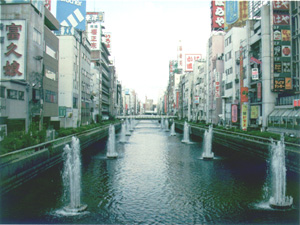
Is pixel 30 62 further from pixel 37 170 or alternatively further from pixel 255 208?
pixel 255 208

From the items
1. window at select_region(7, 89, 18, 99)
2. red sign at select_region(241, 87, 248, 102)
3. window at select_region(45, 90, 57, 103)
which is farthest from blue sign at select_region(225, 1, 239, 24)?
window at select_region(7, 89, 18, 99)

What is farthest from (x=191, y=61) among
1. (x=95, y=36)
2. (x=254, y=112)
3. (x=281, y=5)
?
(x=281, y=5)

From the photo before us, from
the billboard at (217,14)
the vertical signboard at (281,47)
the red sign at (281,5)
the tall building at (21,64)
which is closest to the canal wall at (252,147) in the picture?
the vertical signboard at (281,47)

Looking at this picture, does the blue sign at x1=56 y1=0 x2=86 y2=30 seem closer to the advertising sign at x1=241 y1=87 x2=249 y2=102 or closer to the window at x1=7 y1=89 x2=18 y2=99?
the window at x1=7 y1=89 x2=18 y2=99

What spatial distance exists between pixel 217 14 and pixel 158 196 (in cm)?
7698

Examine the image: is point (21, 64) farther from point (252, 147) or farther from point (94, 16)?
point (94, 16)

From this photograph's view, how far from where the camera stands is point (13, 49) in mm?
36719

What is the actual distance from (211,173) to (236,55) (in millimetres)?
49972

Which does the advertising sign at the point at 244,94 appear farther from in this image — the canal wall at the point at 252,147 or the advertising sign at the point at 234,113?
the canal wall at the point at 252,147

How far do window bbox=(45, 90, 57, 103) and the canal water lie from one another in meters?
23.4

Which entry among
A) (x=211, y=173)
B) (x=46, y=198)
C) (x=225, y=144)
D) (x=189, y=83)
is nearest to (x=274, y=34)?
(x=225, y=144)

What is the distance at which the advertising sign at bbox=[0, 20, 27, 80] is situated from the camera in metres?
36.5

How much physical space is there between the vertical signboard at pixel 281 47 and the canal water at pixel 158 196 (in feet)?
81.5

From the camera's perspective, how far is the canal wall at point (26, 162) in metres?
18.2
